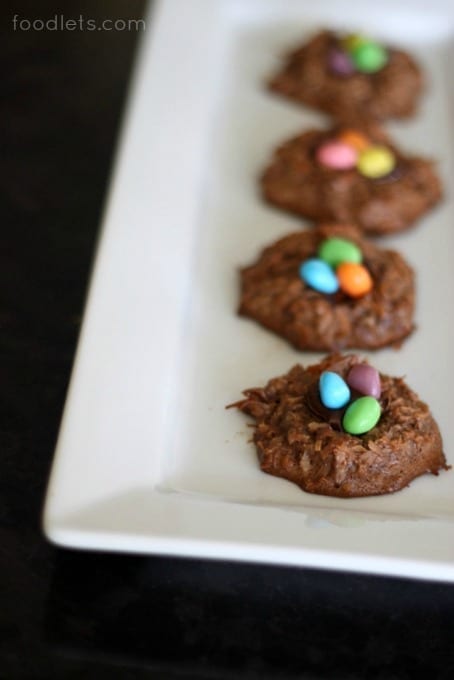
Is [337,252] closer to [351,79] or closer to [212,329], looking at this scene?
[212,329]

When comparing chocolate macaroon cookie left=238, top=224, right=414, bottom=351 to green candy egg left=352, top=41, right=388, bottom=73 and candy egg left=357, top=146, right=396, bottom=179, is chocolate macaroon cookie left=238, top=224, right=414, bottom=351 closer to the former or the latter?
candy egg left=357, top=146, right=396, bottom=179

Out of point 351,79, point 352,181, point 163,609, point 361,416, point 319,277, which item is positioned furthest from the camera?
point 351,79

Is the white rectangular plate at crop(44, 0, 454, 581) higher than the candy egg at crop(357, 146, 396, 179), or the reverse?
the candy egg at crop(357, 146, 396, 179)

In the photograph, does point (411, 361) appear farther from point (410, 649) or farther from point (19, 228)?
point (19, 228)

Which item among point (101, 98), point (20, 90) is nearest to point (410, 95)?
point (101, 98)

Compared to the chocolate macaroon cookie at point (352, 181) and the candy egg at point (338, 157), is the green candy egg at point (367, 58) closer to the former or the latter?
the chocolate macaroon cookie at point (352, 181)

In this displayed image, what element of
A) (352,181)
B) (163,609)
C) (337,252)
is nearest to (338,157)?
(352,181)

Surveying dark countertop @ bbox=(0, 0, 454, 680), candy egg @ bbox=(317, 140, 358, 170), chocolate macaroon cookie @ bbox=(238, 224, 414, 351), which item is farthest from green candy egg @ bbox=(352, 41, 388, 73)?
A: dark countertop @ bbox=(0, 0, 454, 680)
